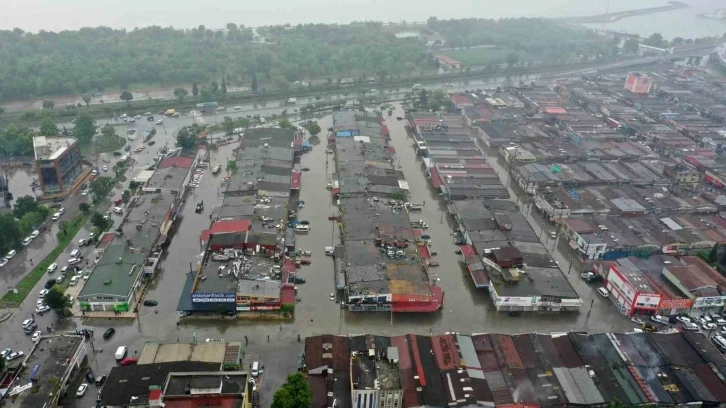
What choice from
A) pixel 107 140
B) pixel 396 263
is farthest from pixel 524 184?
pixel 107 140

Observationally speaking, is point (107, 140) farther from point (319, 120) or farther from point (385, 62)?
point (385, 62)

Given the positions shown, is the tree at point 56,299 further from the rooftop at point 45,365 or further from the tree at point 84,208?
the tree at point 84,208

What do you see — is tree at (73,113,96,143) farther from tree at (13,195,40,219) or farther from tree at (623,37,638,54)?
tree at (623,37,638,54)

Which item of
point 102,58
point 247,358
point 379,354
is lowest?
point 247,358

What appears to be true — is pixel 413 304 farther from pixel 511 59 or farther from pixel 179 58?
pixel 511 59

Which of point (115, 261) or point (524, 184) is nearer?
point (115, 261)

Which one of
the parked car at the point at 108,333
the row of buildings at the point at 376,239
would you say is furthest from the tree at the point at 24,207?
the row of buildings at the point at 376,239

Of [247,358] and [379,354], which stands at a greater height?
[379,354]

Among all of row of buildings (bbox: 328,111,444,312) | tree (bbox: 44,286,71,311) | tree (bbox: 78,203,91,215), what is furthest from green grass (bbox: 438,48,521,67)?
tree (bbox: 44,286,71,311)
